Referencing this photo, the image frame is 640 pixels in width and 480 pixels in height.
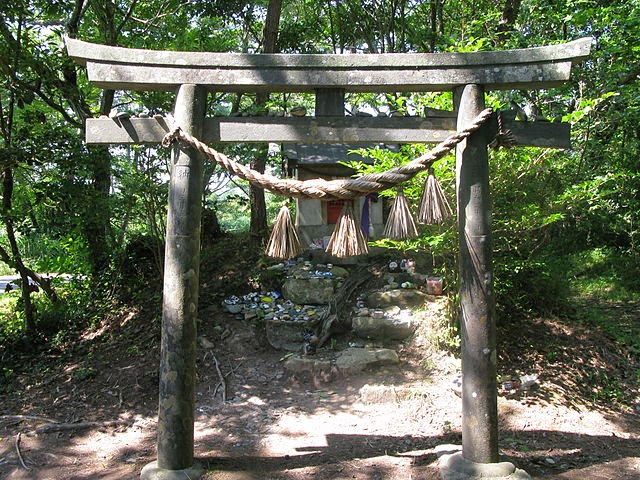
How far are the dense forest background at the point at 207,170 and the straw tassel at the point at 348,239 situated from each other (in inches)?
83.2

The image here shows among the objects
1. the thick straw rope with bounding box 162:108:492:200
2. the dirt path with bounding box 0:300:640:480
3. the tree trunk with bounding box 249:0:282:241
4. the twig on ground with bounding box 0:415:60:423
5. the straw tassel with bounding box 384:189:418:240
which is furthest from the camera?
the tree trunk with bounding box 249:0:282:241

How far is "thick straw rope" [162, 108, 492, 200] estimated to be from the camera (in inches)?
129

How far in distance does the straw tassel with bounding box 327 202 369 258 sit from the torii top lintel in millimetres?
1014

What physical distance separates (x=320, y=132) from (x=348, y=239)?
0.84 metres

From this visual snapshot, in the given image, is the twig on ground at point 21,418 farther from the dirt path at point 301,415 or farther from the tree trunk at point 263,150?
the tree trunk at point 263,150

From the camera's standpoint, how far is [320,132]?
11.7 feet

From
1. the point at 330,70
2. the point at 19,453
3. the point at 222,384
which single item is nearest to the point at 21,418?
the point at 19,453

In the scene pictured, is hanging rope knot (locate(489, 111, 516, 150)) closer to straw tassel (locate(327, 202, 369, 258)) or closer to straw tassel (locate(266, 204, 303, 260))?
straw tassel (locate(327, 202, 369, 258))

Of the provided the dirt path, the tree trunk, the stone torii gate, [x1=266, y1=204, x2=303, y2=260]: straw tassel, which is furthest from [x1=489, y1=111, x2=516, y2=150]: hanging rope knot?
the tree trunk

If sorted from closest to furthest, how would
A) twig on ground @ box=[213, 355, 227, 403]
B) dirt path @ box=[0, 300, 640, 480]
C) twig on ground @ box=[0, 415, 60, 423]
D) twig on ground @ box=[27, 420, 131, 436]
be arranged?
dirt path @ box=[0, 300, 640, 480], twig on ground @ box=[27, 420, 131, 436], twig on ground @ box=[0, 415, 60, 423], twig on ground @ box=[213, 355, 227, 403]

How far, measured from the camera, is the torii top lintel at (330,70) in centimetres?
338

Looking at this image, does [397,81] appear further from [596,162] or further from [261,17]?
[261,17]

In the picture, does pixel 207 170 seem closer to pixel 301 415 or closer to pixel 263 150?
pixel 263 150

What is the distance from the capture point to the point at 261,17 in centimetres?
1217
